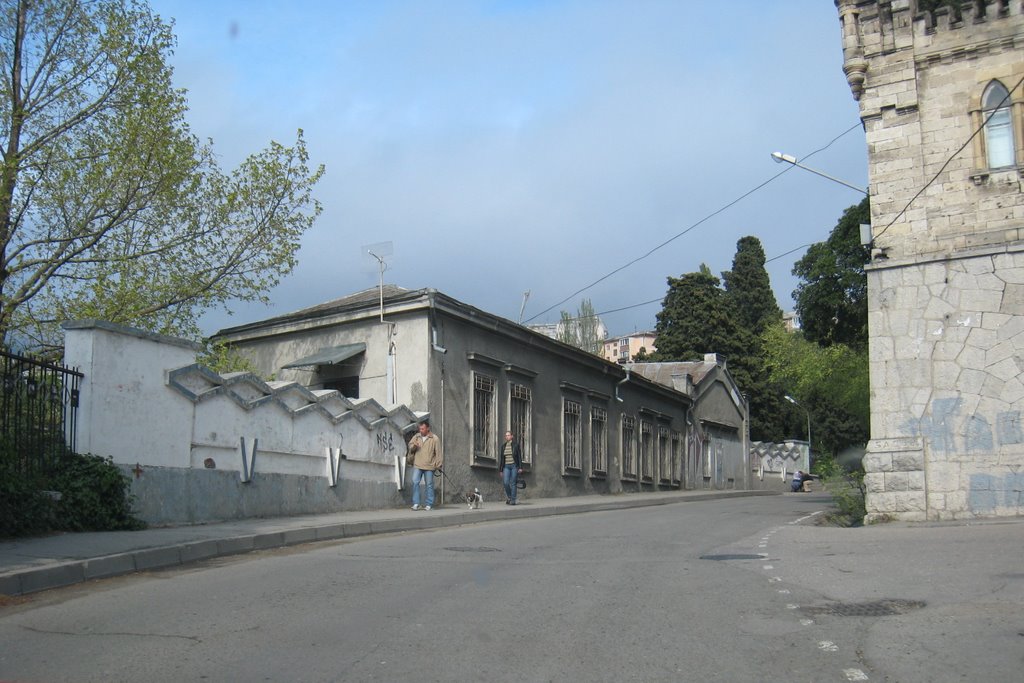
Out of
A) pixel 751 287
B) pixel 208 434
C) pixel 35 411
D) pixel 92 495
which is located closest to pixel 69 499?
pixel 92 495

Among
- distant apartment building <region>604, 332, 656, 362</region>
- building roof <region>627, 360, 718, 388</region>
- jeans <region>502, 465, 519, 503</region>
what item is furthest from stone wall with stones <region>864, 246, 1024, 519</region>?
distant apartment building <region>604, 332, 656, 362</region>

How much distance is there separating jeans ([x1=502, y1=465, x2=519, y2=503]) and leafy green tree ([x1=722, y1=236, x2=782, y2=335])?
158ft

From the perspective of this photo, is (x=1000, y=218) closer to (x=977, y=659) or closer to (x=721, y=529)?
(x=721, y=529)

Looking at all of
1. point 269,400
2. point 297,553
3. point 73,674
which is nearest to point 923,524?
point 297,553

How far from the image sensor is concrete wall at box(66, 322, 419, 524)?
12797 millimetres

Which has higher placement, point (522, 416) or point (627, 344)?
point (627, 344)

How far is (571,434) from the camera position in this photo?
28094mm

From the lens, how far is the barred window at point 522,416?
2478 cm

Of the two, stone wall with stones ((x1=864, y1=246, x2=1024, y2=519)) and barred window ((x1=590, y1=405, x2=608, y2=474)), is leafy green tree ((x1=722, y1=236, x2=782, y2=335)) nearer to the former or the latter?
barred window ((x1=590, y1=405, x2=608, y2=474))

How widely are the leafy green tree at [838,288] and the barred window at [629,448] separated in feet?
21.4

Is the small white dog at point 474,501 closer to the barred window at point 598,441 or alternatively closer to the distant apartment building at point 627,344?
the barred window at point 598,441

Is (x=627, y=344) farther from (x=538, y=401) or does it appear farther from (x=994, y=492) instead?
(x=994, y=492)

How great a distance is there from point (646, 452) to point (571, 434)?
23.4 ft

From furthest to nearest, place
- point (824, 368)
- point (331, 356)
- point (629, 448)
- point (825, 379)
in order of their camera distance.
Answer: point (824, 368) < point (825, 379) < point (629, 448) < point (331, 356)
